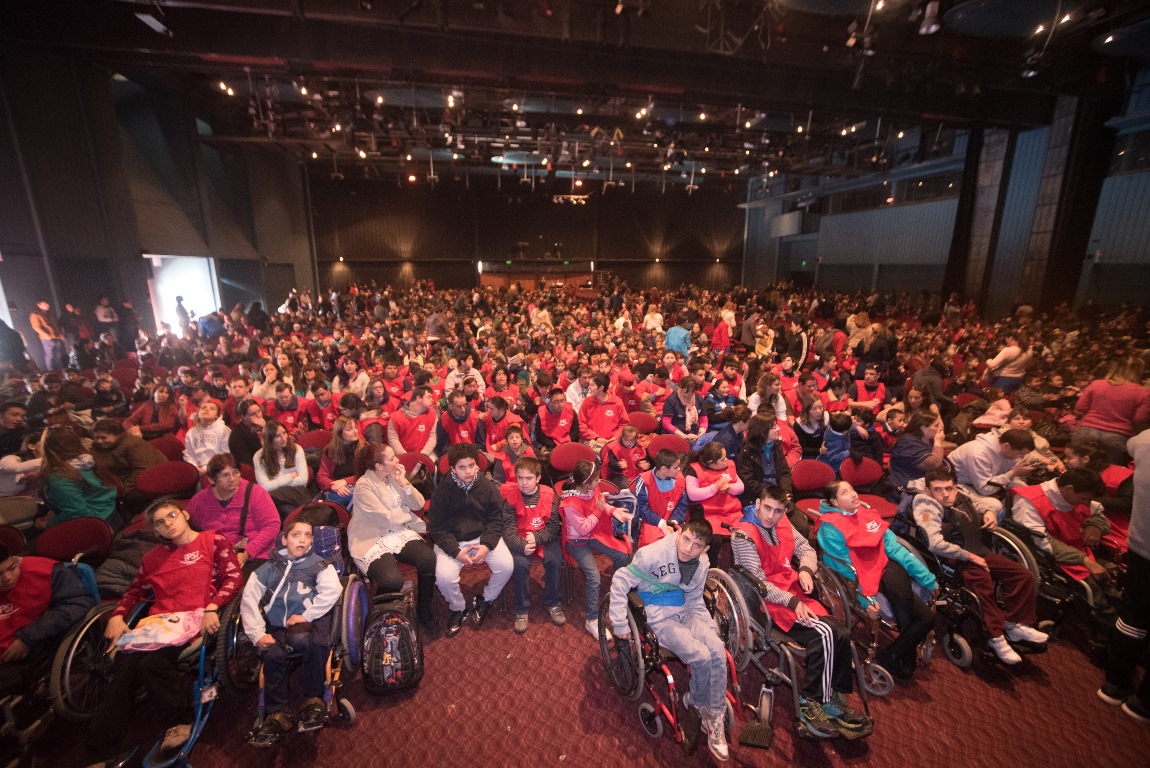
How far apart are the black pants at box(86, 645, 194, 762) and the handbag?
0.23 feet

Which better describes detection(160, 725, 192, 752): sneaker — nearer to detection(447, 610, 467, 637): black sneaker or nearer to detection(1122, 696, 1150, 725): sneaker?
detection(447, 610, 467, 637): black sneaker

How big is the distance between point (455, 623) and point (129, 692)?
80.2 inches

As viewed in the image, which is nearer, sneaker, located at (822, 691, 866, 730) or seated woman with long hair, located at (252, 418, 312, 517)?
sneaker, located at (822, 691, 866, 730)

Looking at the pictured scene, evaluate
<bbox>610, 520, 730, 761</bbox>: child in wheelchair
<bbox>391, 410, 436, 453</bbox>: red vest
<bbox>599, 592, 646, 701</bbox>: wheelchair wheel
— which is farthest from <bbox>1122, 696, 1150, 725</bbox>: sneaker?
<bbox>391, 410, 436, 453</bbox>: red vest

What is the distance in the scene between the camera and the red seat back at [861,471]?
4512 mm

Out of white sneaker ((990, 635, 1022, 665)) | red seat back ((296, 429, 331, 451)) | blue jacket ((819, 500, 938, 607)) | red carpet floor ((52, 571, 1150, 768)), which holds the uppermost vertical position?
red seat back ((296, 429, 331, 451))

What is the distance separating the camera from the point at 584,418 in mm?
6125

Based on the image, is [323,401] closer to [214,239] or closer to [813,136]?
[214,239]

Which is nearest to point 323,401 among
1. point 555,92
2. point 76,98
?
point 555,92

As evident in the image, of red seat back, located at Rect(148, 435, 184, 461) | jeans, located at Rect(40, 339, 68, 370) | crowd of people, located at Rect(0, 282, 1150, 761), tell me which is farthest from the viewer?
jeans, located at Rect(40, 339, 68, 370)

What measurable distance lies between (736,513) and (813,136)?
43.2 feet

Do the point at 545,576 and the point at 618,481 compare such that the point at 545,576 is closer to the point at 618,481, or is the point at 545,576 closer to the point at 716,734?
the point at 618,481

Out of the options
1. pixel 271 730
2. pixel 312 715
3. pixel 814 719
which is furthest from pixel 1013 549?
pixel 271 730

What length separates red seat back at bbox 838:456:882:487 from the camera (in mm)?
4512
